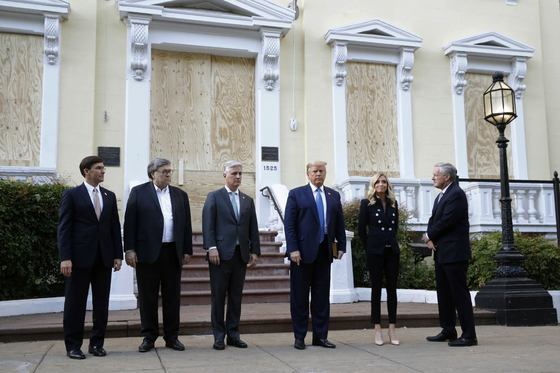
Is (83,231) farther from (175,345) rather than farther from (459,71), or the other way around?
(459,71)

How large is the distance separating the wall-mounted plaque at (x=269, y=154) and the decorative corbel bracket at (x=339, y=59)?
2.12 metres

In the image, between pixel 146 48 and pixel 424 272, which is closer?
pixel 424 272

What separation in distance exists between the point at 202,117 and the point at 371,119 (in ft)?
12.3

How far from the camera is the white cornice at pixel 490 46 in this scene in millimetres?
12522

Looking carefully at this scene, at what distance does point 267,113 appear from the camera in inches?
456

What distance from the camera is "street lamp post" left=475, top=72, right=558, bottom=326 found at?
24.1 feet

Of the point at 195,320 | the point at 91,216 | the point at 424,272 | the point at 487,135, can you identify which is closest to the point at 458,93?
the point at 487,135

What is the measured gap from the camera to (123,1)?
35.1 feet

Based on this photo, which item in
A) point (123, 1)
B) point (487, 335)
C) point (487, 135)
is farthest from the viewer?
point (487, 135)

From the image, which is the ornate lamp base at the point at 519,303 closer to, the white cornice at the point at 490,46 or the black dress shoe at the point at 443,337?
the black dress shoe at the point at 443,337

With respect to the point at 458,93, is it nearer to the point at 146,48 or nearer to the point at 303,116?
the point at 303,116

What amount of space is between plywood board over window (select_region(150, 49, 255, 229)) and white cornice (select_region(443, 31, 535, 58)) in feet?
15.5

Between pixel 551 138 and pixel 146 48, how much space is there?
971 cm

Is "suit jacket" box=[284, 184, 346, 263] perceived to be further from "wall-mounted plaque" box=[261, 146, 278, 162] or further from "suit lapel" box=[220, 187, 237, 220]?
"wall-mounted plaque" box=[261, 146, 278, 162]
